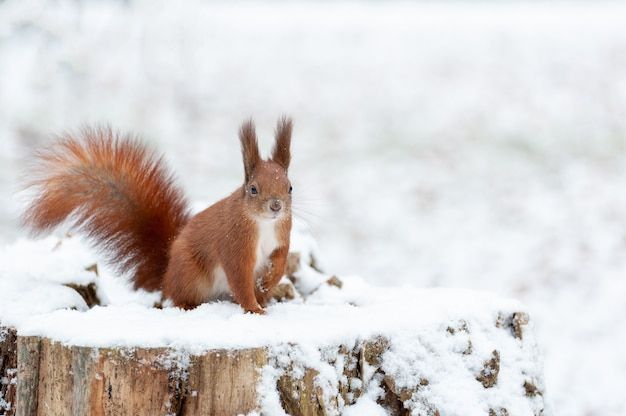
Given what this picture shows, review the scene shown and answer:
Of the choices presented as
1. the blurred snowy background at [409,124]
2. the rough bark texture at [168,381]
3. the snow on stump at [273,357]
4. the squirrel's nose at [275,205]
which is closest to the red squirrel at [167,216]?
the squirrel's nose at [275,205]

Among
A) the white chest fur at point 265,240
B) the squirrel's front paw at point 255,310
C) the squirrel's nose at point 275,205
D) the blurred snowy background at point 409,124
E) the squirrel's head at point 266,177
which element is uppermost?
the blurred snowy background at point 409,124

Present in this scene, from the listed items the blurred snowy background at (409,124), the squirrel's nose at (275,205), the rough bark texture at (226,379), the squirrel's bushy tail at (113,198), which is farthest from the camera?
the blurred snowy background at (409,124)

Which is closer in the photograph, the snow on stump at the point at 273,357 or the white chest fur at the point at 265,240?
the snow on stump at the point at 273,357

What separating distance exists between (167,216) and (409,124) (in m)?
4.72

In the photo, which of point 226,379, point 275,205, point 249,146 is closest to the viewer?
point 226,379

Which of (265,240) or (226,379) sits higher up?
(265,240)

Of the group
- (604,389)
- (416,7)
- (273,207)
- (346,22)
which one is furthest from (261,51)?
(273,207)

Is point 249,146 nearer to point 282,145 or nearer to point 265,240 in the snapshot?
point 282,145

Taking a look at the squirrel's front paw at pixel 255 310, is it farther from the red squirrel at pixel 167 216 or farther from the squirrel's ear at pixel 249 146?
the squirrel's ear at pixel 249 146

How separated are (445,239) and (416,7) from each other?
5.03 metres

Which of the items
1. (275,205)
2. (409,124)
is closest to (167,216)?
(275,205)

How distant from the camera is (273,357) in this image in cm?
204

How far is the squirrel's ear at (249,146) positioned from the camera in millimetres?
2383

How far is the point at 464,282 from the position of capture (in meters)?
5.52
